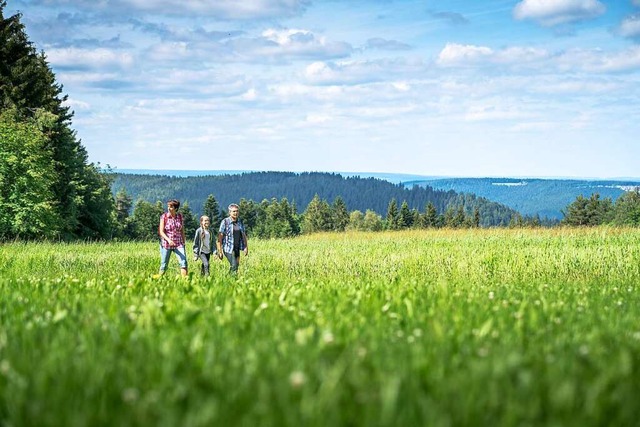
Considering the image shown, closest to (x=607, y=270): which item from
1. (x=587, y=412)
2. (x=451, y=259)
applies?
(x=451, y=259)

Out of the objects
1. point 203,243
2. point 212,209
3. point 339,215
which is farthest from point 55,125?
point 339,215

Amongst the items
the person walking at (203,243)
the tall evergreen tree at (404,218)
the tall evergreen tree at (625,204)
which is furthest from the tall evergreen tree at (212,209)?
the person walking at (203,243)

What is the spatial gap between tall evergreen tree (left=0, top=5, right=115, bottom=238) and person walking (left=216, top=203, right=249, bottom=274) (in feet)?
114

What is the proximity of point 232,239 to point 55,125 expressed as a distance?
133 ft

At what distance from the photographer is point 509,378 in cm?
391

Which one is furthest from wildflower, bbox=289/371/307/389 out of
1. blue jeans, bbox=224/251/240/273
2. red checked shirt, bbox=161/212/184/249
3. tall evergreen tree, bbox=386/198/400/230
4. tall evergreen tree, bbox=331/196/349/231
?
tall evergreen tree, bbox=331/196/349/231

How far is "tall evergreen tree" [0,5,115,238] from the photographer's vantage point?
49.8 meters

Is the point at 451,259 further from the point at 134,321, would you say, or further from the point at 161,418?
the point at 161,418

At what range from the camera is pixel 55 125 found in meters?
53.0

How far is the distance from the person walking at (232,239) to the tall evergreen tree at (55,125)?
3486 cm

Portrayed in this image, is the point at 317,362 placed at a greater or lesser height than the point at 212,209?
greater

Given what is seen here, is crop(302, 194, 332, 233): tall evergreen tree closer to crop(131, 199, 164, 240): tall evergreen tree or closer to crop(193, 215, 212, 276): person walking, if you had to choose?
crop(131, 199, 164, 240): tall evergreen tree

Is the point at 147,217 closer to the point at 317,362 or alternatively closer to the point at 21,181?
the point at 21,181

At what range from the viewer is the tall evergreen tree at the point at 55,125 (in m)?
49.8
